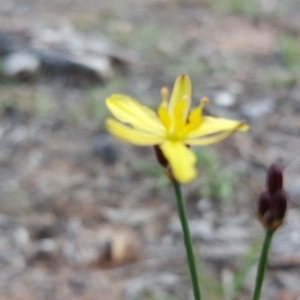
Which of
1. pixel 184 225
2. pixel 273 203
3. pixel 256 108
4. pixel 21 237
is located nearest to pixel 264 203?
pixel 273 203

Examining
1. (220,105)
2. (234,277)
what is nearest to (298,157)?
(220,105)

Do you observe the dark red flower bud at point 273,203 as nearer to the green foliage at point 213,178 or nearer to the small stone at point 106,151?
the green foliage at point 213,178

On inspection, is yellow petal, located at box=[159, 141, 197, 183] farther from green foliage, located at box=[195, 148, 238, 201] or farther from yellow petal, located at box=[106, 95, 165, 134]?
green foliage, located at box=[195, 148, 238, 201]

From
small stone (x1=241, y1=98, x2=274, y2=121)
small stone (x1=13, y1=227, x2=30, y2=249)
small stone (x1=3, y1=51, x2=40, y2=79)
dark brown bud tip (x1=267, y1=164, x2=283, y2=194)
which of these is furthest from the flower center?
small stone (x1=3, y1=51, x2=40, y2=79)

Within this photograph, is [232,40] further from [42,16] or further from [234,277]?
[234,277]

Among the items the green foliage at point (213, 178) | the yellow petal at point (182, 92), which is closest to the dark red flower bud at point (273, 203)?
the yellow petal at point (182, 92)

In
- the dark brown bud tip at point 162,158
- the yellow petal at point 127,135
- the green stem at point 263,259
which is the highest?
the yellow petal at point 127,135
